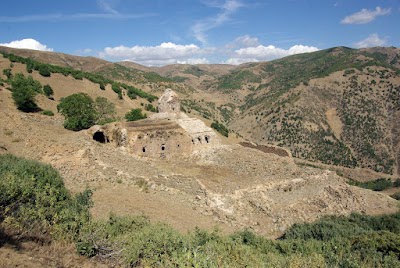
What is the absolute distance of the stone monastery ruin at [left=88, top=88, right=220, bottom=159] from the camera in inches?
1040

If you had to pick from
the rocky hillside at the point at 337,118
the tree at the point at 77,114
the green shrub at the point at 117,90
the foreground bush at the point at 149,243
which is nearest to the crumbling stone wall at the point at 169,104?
the tree at the point at 77,114

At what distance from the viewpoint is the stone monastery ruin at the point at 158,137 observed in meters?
26.4

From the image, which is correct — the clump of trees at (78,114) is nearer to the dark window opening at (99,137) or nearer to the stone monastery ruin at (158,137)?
the dark window opening at (99,137)

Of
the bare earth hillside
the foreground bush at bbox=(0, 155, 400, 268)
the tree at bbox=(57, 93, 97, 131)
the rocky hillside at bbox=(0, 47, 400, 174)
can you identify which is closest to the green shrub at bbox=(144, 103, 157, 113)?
the rocky hillside at bbox=(0, 47, 400, 174)

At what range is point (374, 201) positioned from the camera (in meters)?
29.1

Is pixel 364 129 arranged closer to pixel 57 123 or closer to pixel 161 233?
pixel 57 123

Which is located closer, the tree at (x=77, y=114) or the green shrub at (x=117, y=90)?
the tree at (x=77, y=114)

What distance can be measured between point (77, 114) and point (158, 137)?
44.9 feet

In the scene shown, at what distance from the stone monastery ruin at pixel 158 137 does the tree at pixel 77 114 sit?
714cm

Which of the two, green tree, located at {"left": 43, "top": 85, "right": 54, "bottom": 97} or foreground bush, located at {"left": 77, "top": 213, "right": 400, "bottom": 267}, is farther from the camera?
green tree, located at {"left": 43, "top": 85, "right": 54, "bottom": 97}

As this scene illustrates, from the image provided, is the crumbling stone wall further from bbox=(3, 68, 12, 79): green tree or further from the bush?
bbox=(3, 68, 12, 79): green tree

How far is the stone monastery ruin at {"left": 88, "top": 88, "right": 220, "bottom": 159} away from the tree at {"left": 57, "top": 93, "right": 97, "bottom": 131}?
714 cm

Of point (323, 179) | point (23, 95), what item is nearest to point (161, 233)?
point (323, 179)

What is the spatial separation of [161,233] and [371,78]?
11618 centimetres
